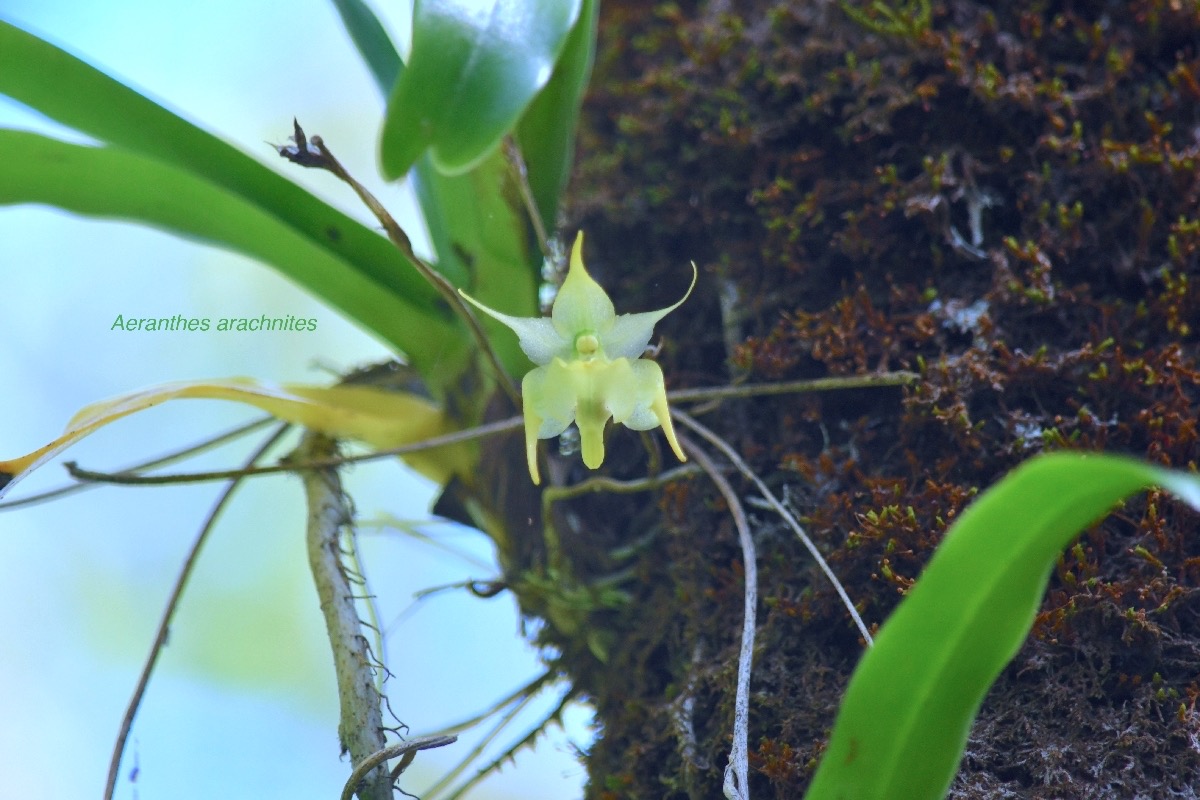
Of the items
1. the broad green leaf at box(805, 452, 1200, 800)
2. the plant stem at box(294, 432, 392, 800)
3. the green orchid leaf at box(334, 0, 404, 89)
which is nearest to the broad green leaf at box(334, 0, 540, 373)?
the green orchid leaf at box(334, 0, 404, 89)

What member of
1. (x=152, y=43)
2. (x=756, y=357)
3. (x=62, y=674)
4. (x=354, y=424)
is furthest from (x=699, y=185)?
(x=62, y=674)

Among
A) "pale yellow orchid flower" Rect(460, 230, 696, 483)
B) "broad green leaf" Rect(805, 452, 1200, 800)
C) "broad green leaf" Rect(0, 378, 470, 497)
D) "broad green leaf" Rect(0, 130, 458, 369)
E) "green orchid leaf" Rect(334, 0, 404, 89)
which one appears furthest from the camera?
"green orchid leaf" Rect(334, 0, 404, 89)

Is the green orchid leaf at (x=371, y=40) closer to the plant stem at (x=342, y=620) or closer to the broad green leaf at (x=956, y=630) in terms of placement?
the plant stem at (x=342, y=620)

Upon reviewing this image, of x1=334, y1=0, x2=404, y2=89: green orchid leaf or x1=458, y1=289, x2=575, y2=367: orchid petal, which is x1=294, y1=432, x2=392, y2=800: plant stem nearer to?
x1=458, y1=289, x2=575, y2=367: orchid petal

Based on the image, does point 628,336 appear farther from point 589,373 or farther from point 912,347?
point 912,347

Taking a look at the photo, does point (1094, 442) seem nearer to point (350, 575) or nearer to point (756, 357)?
point (756, 357)

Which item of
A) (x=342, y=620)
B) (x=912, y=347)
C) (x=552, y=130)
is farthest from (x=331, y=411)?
(x=912, y=347)
